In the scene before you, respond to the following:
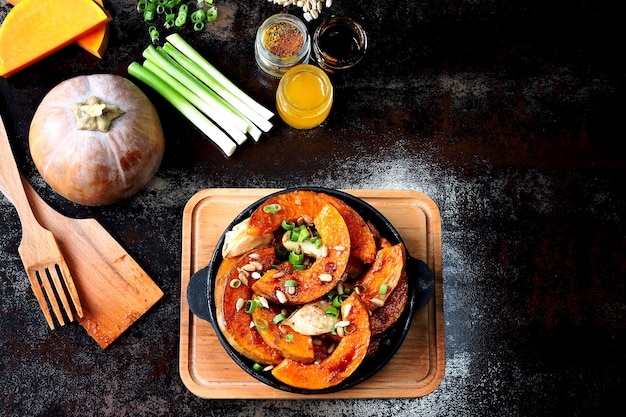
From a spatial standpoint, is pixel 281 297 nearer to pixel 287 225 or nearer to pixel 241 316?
pixel 241 316

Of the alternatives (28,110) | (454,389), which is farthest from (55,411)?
(454,389)

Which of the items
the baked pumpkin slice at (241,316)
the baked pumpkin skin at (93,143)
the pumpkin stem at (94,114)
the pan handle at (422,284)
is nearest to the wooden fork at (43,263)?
the baked pumpkin skin at (93,143)

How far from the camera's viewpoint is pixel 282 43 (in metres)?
2.71

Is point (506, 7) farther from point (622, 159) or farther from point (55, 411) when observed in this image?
point (55, 411)

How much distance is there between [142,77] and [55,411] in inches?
59.0

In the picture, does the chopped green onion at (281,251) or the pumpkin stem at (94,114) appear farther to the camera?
the pumpkin stem at (94,114)

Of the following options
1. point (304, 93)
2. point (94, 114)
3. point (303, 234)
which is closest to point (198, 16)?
point (304, 93)

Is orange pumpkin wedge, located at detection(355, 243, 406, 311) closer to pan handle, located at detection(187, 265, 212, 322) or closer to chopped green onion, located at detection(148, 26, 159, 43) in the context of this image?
pan handle, located at detection(187, 265, 212, 322)

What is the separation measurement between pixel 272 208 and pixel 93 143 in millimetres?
826

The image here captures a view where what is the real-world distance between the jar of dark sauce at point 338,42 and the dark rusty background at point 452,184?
87mm

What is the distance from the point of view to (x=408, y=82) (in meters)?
2.79

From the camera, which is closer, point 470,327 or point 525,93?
point 470,327

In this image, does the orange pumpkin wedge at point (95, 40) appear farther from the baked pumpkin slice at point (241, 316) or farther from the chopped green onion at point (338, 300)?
the chopped green onion at point (338, 300)

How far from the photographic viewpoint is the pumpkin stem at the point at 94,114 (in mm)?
2359
